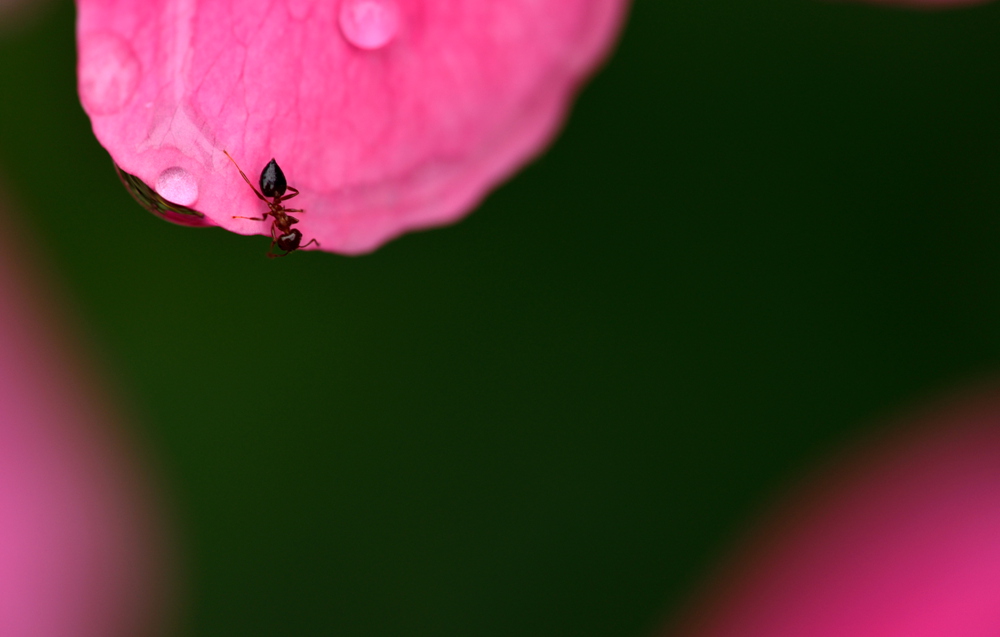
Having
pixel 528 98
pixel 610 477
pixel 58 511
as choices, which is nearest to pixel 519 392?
pixel 610 477

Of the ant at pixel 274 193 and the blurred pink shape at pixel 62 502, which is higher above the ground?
the blurred pink shape at pixel 62 502

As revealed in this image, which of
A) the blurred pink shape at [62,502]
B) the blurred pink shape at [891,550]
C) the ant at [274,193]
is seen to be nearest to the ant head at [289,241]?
the ant at [274,193]

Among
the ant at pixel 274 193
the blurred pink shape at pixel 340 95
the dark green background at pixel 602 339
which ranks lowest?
the ant at pixel 274 193

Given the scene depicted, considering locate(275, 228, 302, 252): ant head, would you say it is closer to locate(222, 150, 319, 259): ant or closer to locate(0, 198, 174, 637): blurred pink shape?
locate(222, 150, 319, 259): ant

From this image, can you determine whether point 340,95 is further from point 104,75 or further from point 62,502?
point 62,502

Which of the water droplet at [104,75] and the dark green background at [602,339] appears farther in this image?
the dark green background at [602,339]

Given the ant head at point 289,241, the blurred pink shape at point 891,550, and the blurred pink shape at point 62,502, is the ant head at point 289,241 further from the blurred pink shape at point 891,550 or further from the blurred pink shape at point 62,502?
the blurred pink shape at point 62,502

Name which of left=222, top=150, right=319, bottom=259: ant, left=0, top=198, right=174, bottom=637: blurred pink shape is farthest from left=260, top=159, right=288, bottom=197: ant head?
left=0, top=198, right=174, bottom=637: blurred pink shape
